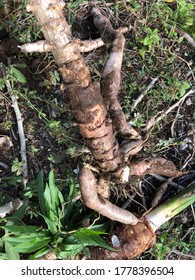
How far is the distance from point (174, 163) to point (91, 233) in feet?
1.88

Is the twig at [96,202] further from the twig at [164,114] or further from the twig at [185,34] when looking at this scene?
the twig at [185,34]

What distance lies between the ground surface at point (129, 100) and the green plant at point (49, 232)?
0.09 metres

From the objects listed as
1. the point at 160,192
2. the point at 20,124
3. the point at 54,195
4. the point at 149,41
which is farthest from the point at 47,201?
the point at 149,41

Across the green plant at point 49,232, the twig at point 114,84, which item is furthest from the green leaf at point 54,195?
the twig at point 114,84

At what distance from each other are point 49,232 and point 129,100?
751 millimetres

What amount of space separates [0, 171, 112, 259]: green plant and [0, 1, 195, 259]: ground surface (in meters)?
0.09

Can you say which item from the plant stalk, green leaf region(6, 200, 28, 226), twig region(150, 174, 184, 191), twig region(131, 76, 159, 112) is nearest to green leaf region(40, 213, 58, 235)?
green leaf region(6, 200, 28, 226)

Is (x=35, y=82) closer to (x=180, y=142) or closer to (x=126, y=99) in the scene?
(x=126, y=99)

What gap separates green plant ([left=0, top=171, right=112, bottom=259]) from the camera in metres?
1.52

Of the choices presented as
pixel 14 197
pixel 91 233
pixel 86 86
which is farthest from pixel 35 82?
pixel 91 233

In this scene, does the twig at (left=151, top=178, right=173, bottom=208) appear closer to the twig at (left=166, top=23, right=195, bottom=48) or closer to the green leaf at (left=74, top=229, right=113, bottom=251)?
the green leaf at (left=74, top=229, right=113, bottom=251)

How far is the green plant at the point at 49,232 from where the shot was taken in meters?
1.52

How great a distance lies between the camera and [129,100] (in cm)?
181

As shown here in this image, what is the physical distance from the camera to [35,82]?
1.78m
